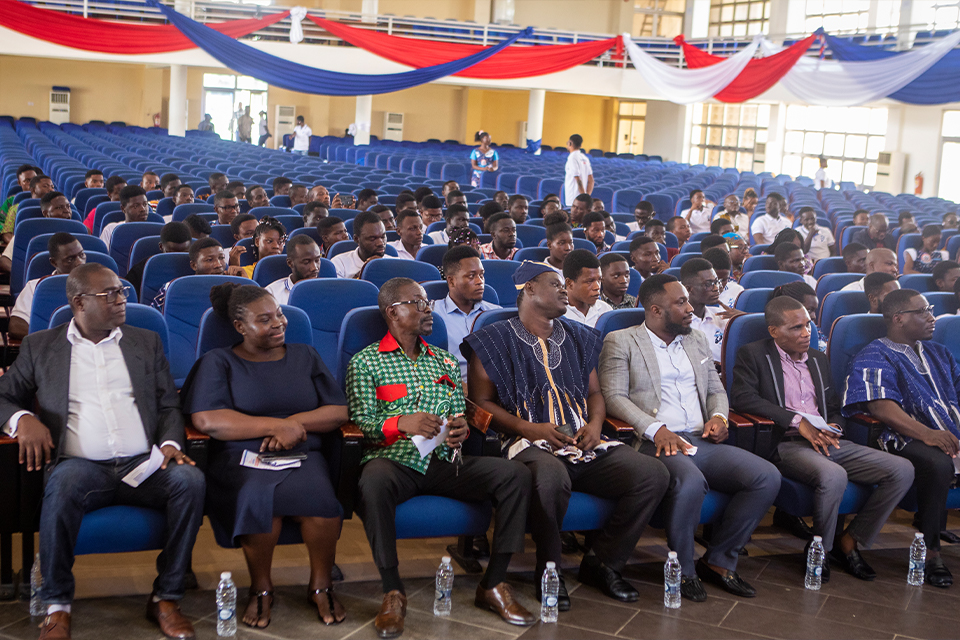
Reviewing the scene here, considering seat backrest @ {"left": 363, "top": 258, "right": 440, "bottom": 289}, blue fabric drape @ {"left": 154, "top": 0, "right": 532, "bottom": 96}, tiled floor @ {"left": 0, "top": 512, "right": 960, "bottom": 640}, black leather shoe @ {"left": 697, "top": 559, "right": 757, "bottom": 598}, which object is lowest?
tiled floor @ {"left": 0, "top": 512, "right": 960, "bottom": 640}

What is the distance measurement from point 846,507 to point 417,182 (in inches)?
378

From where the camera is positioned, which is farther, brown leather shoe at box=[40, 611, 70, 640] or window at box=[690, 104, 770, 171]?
window at box=[690, 104, 770, 171]

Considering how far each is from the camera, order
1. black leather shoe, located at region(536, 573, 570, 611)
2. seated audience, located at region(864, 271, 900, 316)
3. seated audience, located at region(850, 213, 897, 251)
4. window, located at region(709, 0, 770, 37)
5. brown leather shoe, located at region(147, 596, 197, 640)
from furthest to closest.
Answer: window, located at region(709, 0, 770, 37), seated audience, located at region(850, 213, 897, 251), seated audience, located at region(864, 271, 900, 316), black leather shoe, located at region(536, 573, 570, 611), brown leather shoe, located at region(147, 596, 197, 640)

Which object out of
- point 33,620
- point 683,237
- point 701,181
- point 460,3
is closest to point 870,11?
point 701,181

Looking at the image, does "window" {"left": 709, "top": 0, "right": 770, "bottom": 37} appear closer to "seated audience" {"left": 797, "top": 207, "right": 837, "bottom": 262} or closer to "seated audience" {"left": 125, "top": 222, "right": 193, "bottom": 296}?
"seated audience" {"left": 797, "top": 207, "right": 837, "bottom": 262}

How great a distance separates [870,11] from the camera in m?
19.8

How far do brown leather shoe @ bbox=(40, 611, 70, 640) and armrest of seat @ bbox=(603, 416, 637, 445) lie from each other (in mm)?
1900

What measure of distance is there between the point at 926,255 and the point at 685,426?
211 inches

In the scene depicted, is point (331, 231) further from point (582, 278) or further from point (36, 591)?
point (36, 591)

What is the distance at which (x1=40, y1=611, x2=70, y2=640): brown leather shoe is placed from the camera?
2637 mm

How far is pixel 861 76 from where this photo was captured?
33.6 feet

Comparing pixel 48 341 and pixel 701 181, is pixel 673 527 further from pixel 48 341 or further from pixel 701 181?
pixel 701 181

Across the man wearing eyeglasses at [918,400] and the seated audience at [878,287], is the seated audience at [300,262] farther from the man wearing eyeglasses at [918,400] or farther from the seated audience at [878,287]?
the seated audience at [878,287]

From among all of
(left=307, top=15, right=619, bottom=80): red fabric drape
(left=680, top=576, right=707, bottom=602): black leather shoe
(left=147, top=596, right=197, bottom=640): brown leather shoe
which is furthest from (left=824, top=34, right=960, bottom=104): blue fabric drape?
(left=147, top=596, right=197, bottom=640): brown leather shoe
